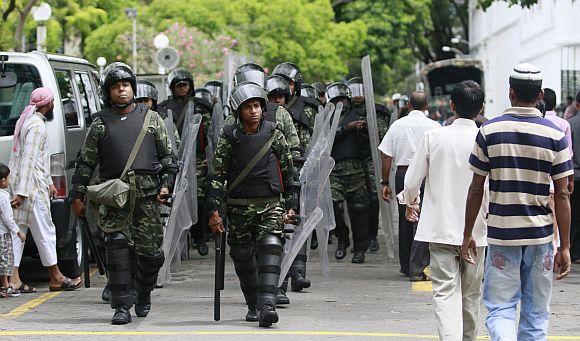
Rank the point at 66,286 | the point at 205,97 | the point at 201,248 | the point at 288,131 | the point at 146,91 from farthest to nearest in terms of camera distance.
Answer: the point at 205,97
the point at 201,248
the point at 146,91
the point at 66,286
the point at 288,131

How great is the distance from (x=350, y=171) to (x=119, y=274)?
5264mm

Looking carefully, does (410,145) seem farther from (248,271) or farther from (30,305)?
(30,305)

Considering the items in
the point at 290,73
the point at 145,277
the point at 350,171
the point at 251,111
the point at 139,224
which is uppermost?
the point at 290,73

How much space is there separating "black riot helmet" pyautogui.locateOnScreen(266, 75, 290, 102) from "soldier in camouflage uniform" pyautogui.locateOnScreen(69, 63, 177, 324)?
6.16ft

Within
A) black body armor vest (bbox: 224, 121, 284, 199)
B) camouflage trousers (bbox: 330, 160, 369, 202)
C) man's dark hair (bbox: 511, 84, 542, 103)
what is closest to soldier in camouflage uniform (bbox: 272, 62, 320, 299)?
camouflage trousers (bbox: 330, 160, 369, 202)

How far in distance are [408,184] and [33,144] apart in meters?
4.33

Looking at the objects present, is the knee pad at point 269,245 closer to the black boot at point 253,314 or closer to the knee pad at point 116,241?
the black boot at point 253,314

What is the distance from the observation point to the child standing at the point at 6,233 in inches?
436

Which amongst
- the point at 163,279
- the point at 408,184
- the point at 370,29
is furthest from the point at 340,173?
the point at 370,29

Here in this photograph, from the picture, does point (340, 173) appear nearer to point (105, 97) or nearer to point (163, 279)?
point (163, 279)

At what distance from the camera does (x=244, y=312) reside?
10.1 metres

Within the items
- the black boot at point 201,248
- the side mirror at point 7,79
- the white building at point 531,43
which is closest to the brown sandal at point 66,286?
the side mirror at point 7,79

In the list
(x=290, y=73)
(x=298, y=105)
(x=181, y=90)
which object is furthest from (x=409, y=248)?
(x=181, y=90)

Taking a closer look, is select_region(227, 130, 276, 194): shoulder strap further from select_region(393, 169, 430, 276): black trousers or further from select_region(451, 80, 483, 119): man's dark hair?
select_region(393, 169, 430, 276): black trousers
